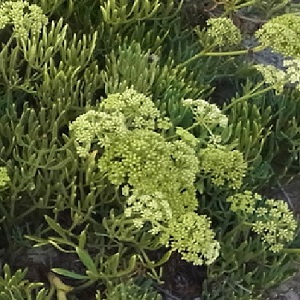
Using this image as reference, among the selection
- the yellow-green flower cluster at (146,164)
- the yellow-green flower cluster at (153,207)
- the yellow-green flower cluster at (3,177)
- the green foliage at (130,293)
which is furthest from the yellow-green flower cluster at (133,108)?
the green foliage at (130,293)

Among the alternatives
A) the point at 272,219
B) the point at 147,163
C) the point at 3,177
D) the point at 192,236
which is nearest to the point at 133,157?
the point at 147,163

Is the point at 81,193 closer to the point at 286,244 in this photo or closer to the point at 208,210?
the point at 208,210

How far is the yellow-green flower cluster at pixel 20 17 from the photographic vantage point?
1.64m

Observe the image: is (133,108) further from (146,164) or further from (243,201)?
(243,201)

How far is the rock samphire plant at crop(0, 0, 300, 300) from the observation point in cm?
145

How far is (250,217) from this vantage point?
72.6 inches

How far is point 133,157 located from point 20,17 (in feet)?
1.67

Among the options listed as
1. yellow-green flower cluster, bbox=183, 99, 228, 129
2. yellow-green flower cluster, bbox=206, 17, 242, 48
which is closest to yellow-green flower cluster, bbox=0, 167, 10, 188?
yellow-green flower cluster, bbox=183, 99, 228, 129

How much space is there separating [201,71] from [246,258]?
1.99 ft

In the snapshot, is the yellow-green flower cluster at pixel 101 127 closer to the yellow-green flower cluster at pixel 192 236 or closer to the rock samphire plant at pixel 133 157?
the rock samphire plant at pixel 133 157

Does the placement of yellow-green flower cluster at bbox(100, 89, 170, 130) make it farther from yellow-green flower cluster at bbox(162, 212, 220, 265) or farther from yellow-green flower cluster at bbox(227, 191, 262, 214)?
yellow-green flower cluster at bbox(227, 191, 262, 214)

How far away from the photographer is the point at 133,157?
1.39 meters

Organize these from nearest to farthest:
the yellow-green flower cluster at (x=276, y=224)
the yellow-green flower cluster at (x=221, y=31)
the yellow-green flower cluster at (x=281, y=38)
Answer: the yellow-green flower cluster at (x=276, y=224) → the yellow-green flower cluster at (x=281, y=38) → the yellow-green flower cluster at (x=221, y=31)

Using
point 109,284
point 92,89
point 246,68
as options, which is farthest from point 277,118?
point 109,284
